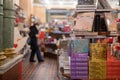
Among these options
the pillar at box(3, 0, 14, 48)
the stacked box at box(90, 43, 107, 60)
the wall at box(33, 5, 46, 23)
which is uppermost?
the wall at box(33, 5, 46, 23)

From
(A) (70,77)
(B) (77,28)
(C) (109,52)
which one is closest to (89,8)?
(B) (77,28)

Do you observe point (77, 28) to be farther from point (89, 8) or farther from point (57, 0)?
point (57, 0)

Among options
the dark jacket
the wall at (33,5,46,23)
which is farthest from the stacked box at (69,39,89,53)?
the wall at (33,5,46,23)

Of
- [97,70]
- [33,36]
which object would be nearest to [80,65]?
[97,70]

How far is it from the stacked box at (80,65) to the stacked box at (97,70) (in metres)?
0.10

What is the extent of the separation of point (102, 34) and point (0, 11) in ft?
4.93

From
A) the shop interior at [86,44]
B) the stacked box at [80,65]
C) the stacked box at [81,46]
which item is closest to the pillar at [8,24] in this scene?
the shop interior at [86,44]

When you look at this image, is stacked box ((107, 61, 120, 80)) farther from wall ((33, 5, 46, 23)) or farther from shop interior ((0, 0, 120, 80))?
wall ((33, 5, 46, 23))

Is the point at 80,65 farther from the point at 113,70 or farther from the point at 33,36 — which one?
the point at 33,36

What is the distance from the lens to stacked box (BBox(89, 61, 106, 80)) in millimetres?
2604

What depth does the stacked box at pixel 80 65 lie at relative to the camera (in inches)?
108

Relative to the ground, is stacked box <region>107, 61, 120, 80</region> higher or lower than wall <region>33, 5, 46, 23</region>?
lower

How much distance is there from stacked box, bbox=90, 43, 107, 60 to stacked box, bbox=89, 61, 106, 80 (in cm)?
11

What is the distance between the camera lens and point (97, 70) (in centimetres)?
263
